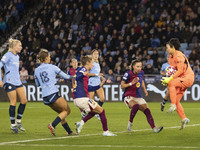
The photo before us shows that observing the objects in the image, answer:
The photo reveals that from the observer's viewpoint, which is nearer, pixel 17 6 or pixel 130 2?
pixel 130 2

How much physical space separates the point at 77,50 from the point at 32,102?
13.3 feet

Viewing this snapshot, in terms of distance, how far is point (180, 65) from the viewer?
444 inches

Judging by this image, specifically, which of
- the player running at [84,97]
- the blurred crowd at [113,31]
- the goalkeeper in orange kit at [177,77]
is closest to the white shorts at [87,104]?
the player running at [84,97]

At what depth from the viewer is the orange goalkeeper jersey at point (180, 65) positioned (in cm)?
1127

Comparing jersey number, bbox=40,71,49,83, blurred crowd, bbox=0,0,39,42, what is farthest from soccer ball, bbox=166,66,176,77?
blurred crowd, bbox=0,0,39,42

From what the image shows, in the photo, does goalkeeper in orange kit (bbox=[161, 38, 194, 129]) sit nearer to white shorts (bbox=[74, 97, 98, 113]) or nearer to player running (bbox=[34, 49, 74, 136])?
white shorts (bbox=[74, 97, 98, 113])

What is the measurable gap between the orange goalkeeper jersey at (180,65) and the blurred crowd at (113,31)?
12290 mm

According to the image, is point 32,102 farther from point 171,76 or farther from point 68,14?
point 171,76

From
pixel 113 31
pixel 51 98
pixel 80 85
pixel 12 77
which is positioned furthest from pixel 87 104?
pixel 113 31

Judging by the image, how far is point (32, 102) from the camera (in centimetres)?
2636

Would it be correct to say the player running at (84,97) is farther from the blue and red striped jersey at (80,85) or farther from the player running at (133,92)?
the player running at (133,92)

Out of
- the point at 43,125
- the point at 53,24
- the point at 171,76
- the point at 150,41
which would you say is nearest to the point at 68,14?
the point at 53,24

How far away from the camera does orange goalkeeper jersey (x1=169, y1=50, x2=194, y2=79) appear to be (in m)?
11.3

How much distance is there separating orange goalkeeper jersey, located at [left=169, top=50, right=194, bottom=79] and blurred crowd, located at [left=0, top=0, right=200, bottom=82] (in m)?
12.3
